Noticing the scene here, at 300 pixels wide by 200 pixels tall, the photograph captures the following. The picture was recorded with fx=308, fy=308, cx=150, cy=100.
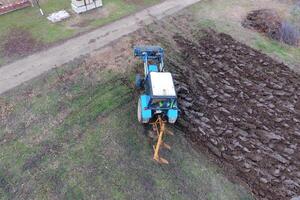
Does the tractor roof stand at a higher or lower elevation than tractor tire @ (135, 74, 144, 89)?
higher

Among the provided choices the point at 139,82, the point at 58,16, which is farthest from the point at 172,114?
the point at 58,16

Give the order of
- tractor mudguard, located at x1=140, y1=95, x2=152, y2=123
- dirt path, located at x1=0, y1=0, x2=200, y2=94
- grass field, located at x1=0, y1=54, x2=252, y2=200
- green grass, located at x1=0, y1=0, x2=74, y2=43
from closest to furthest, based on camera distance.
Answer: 1. grass field, located at x1=0, y1=54, x2=252, y2=200
2. tractor mudguard, located at x1=140, y1=95, x2=152, y2=123
3. dirt path, located at x1=0, y1=0, x2=200, y2=94
4. green grass, located at x1=0, y1=0, x2=74, y2=43

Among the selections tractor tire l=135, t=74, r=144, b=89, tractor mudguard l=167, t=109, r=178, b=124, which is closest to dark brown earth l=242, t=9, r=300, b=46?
tractor tire l=135, t=74, r=144, b=89

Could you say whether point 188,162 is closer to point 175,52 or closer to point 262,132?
point 262,132

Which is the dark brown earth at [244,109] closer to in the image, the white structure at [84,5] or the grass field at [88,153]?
the grass field at [88,153]

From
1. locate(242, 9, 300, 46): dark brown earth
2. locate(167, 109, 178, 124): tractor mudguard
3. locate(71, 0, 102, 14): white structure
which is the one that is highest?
locate(71, 0, 102, 14): white structure

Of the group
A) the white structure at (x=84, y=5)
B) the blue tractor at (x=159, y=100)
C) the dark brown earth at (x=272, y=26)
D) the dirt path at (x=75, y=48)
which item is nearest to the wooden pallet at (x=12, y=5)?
the white structure at (x=84, y=5)

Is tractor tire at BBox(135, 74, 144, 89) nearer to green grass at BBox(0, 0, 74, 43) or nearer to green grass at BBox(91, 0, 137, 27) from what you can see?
green grass at BBox(0, 0, 74, 43)
